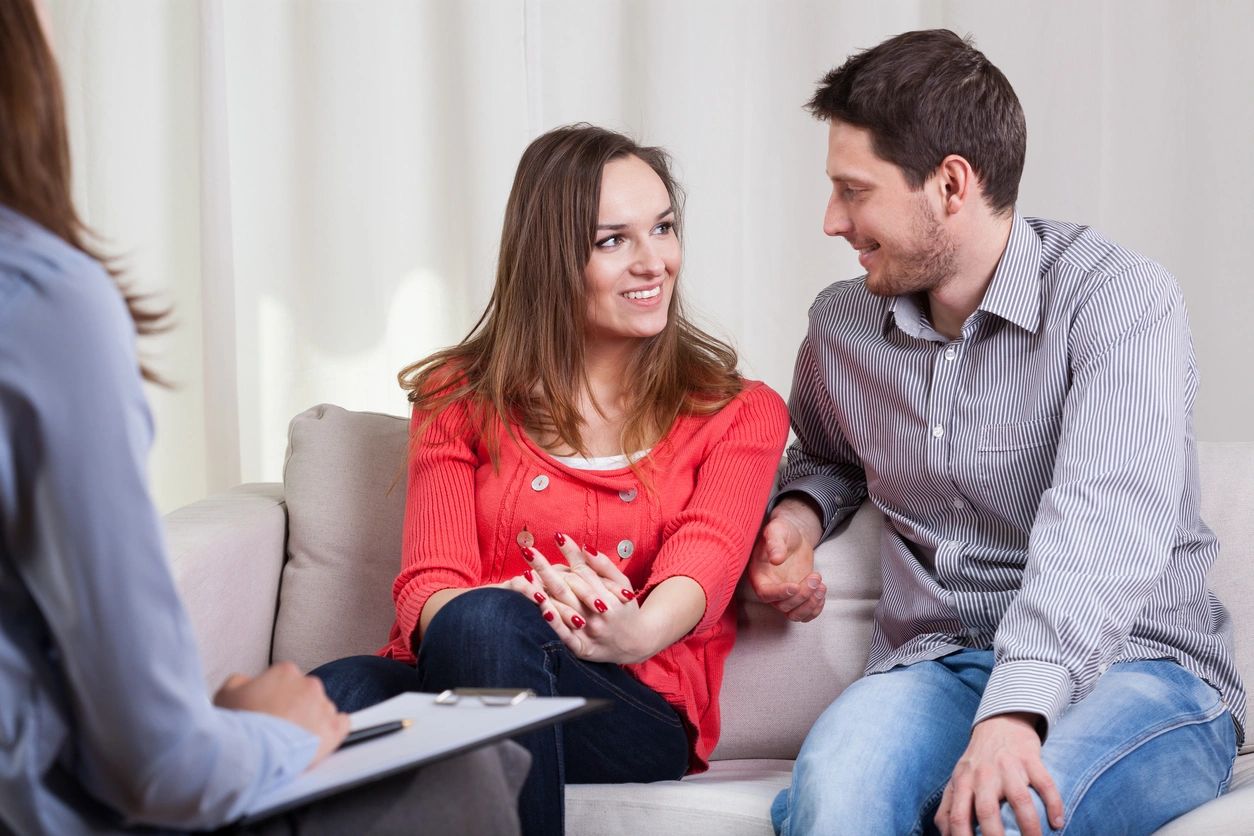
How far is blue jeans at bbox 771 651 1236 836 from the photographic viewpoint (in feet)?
4.58

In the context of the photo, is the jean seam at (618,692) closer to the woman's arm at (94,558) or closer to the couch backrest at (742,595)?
the couch backrest at (742,595)

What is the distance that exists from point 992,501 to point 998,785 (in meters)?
0.46

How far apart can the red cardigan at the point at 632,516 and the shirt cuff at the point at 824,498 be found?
88 mm

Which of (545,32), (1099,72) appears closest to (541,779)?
(545,32)

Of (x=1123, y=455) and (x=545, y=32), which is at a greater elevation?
(x=545, y=32)

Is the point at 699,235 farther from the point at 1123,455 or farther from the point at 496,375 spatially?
the point at 1123,455

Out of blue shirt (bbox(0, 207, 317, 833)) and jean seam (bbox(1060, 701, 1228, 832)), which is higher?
blue shirt (bbox(0, 207, 317, 833))

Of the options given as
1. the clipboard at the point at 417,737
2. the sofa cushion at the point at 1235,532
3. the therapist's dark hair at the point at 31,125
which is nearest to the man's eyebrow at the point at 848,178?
the sofa cushion at the point at 1235,532

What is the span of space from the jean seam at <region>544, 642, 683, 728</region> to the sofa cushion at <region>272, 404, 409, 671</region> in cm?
50

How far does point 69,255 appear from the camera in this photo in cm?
76

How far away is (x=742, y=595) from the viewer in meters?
1.89

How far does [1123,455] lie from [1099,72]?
1.46 metres

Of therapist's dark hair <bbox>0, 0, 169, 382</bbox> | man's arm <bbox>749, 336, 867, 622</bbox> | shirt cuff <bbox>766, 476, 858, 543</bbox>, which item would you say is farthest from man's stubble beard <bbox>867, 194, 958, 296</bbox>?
therapist's dark hair <bbox>0, 0, 169, 382</bbox>

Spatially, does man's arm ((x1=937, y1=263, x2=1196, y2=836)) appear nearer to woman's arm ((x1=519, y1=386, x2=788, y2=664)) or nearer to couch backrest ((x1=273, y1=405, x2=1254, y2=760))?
couch backrest ((x1=273, y1=405, x2=1254, y2=760))
